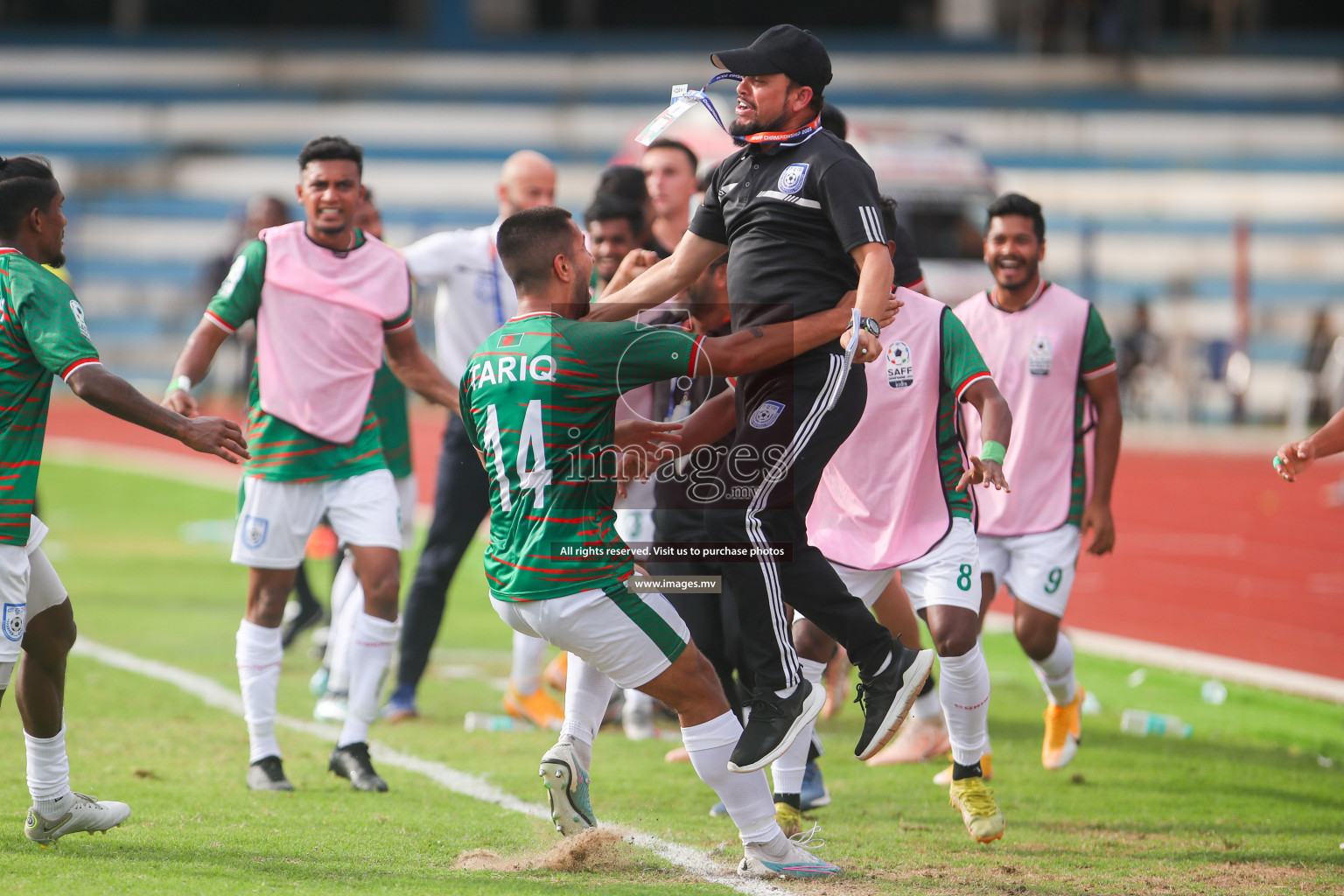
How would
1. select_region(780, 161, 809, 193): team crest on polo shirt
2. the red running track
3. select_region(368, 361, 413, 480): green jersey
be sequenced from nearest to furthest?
select_region(780, 161, 809, 193): team crest on polo shirt
select_region(368, 361, 413, 480): green jersey
the red running track

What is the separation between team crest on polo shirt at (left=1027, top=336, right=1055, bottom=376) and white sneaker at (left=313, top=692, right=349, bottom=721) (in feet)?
12.3

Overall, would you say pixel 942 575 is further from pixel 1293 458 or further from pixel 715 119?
pixel 715 119

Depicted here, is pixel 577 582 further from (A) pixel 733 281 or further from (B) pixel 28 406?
(B) pixel 28 406

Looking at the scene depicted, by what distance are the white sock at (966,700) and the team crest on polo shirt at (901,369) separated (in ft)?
3.47

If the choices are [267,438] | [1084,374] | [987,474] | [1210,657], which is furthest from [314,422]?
[1210,657]

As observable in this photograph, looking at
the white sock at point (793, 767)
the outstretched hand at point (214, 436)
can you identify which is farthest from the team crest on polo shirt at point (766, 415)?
the outstretched hand at point (214, 436)

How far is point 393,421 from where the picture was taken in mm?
8320

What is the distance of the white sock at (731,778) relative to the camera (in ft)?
15.9

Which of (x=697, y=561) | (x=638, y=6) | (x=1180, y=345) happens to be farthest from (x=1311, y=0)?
(x=697, y=561)

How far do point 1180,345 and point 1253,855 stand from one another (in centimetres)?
2181

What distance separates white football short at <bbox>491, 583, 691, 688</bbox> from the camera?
4742 millimetres

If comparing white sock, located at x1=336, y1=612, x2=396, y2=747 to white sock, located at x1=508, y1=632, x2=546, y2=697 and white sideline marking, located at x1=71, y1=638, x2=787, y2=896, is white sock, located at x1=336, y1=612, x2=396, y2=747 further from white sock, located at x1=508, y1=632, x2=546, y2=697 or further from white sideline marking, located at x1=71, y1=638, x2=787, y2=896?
white sock, located at x1=508, y1=632, x2=546, y2=697

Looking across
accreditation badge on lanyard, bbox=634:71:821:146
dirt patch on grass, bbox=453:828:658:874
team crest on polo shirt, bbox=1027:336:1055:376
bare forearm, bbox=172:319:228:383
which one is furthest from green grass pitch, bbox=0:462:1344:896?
accreditation badge on lanyard, bbox=634:71:821:146

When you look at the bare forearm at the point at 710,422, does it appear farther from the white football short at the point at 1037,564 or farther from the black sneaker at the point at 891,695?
the white football short at the point at 1037,564
